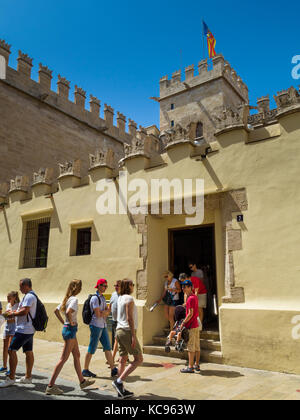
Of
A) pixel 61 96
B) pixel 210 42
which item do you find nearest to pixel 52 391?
pixel 61 96

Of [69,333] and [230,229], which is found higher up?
[230,229]

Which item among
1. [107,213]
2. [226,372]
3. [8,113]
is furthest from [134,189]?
[8,113]

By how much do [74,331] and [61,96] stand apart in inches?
588

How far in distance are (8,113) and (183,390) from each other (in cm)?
1408

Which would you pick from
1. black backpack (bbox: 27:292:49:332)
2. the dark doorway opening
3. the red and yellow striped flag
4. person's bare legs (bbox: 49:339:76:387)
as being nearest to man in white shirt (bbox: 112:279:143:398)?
person's bare legs (bbox: 49:339:76:387)

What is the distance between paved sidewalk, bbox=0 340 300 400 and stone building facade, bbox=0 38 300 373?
1.66ft

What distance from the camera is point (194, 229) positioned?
27.0ft

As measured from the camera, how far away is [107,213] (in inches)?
330

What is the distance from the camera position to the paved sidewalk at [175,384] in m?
4.19

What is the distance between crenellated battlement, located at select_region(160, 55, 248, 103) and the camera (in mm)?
21844

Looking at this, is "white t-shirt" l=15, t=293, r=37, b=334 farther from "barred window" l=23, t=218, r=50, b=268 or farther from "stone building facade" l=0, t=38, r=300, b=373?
"barred window" l=23, t=218, r=50, b=268

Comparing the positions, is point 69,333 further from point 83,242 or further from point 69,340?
point 83,242

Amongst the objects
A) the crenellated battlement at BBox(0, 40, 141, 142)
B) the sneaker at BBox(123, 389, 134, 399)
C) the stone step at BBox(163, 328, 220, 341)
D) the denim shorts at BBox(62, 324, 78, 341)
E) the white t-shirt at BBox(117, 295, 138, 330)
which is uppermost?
the crenellated battlement at BBox(0, 40, 141, 142)

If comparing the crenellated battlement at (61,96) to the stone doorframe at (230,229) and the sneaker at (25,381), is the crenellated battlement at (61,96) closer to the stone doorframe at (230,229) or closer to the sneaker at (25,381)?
the stone doorframe at (230,229)
